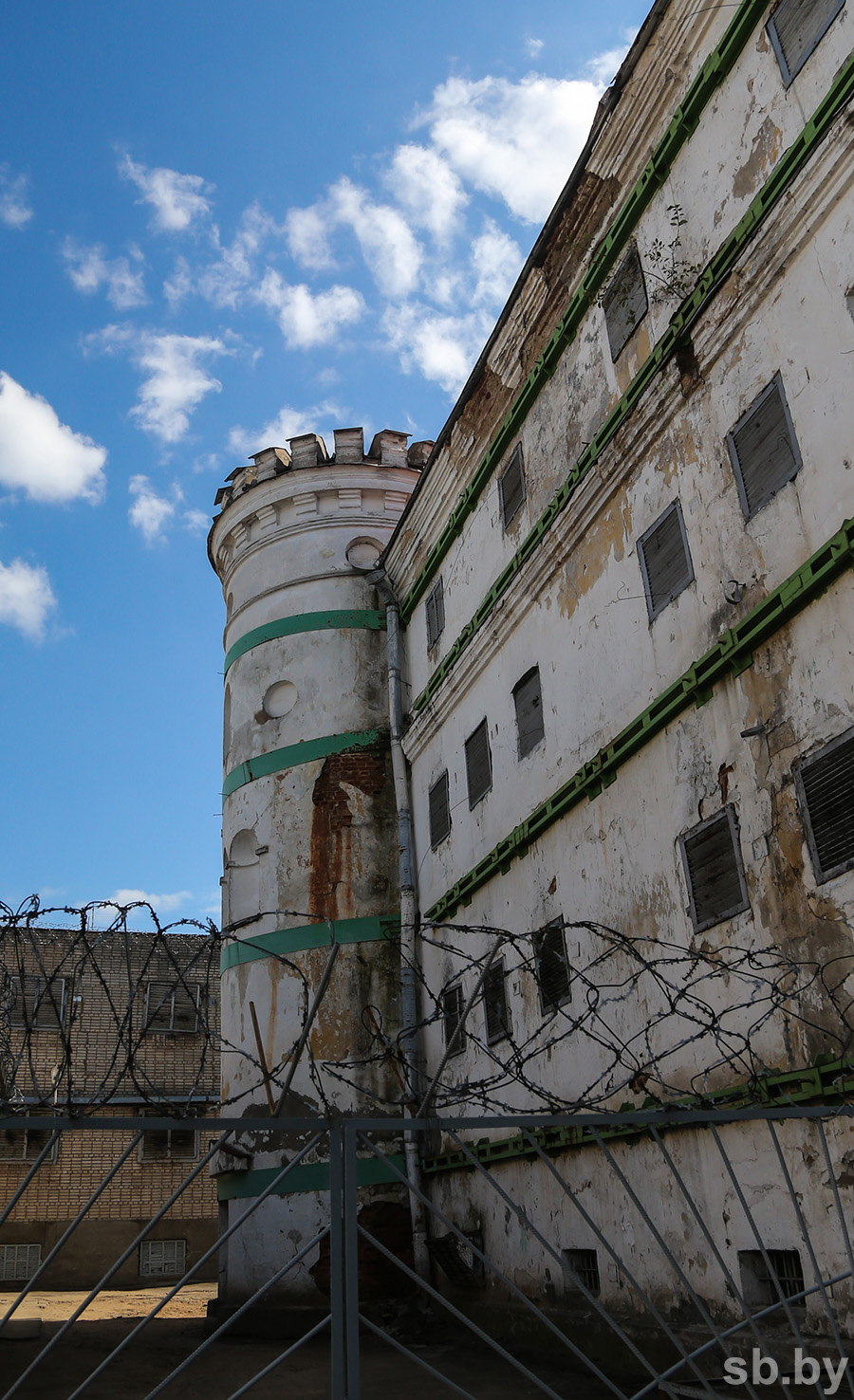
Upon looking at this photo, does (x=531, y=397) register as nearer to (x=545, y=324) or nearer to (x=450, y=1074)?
(x=545, y=324)

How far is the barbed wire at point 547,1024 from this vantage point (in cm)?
612

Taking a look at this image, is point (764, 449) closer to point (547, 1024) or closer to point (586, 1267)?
point (547, 1024)

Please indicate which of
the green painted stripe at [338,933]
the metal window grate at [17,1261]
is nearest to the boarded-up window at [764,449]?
the green painted stripe at [338,933]

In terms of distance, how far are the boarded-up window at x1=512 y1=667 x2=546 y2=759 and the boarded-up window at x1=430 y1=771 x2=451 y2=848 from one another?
2471 millimetres

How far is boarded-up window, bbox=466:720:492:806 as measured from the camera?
494 inches

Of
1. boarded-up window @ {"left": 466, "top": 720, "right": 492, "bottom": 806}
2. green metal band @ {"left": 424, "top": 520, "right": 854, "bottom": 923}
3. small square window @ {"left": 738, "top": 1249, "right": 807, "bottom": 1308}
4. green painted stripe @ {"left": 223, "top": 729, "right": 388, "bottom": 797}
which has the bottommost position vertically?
small square window @ {"left": 738, "top": 1249, "right": 807, "bottom": 1308}

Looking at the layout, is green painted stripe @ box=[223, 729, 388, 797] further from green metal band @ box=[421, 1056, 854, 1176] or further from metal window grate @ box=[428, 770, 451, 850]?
green metal band @ box=[421, 1056, 854, 1176]

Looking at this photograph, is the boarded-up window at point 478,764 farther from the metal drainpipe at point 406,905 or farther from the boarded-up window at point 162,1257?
the boarded-up window at point 162,1257

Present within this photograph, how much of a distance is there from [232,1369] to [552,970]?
4.89 metres

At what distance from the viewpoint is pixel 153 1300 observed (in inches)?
797

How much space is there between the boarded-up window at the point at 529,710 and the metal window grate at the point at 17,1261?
19452 mm

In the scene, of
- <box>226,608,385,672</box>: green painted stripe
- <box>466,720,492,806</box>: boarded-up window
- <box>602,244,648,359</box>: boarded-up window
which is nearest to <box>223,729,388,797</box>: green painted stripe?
<box>226,608,385,672</box>: green painted stripe

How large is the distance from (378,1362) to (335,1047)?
14.2 ft

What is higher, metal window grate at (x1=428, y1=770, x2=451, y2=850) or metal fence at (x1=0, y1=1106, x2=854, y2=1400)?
metal window grate at (x1=428, y1=770, x2=451, y2=850)
